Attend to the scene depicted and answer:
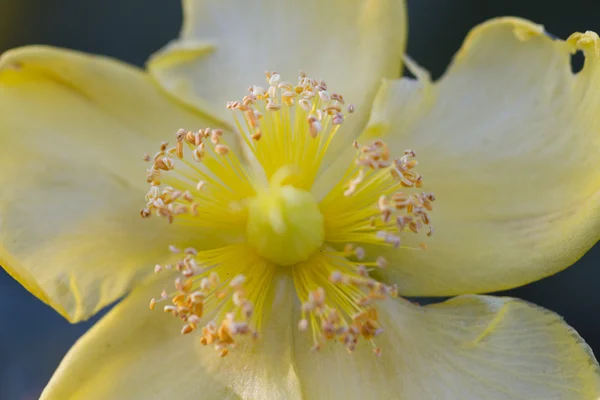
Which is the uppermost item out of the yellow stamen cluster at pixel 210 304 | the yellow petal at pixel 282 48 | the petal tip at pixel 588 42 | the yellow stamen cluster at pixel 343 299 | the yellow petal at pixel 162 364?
the petal tip at pixel 588 42

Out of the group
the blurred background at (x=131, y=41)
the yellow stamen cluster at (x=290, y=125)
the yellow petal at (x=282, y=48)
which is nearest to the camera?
the yellow stamen cluster at (x=290, y=125)

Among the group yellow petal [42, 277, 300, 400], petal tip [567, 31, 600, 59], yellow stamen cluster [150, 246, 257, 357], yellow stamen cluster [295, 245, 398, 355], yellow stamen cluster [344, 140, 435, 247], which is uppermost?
petal tip [567, 31, 600, 59]

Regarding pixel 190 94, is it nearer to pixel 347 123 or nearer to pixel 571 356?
pixel 347 123

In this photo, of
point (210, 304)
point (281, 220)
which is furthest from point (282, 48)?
point (210, 304)

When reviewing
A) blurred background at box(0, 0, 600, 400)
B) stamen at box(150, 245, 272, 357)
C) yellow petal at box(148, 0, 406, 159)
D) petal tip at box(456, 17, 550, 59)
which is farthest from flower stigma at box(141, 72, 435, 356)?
blurred background at box(0, 0, 600, 400)

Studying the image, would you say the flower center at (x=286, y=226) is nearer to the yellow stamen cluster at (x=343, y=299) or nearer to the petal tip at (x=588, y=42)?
the yellow stamen cluster at (x=343, y=299)

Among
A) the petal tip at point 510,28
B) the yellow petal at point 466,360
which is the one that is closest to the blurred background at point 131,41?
the petal tip at point 510,28

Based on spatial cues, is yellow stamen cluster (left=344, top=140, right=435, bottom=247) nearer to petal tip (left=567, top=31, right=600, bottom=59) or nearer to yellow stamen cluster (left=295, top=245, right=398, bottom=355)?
yellow stamen cluster (left=295, top=245, right=398, bottom=355)
